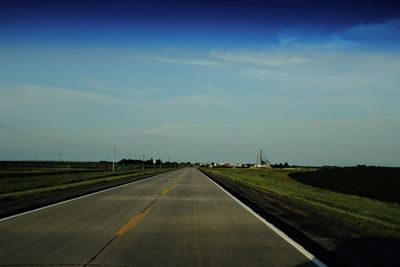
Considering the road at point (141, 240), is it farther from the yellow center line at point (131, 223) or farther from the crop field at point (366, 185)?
the crop field at point (366, 185)

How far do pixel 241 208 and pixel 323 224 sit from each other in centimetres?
578

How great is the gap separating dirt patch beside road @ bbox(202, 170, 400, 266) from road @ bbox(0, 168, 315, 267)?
21.3 inches

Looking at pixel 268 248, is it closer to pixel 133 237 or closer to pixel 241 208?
pixel 133 237

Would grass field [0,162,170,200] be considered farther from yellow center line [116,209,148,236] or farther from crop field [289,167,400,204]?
crop field [289,167,400,204]

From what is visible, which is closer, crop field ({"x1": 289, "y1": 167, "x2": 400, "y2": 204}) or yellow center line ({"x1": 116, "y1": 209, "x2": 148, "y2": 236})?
yellow center line ({"x1": 116, "y1": 209, "x2": 148, "y2": 236})

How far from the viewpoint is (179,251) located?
959cm

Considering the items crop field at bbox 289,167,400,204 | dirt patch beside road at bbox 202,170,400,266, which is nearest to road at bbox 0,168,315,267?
dirt patch beside road at bbox 202,170,400,266

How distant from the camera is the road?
8648mm

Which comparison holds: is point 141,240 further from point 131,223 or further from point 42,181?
point 42,181

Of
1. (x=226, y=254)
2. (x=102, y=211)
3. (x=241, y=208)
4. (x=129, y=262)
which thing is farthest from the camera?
(x=241, y=208)

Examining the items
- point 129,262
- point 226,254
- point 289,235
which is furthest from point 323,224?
point 129,262

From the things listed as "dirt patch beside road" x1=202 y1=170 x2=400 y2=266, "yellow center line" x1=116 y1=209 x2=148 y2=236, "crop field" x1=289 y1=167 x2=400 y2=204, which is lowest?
"dirt patch beside road" x1=202 y1=170 x2=400 y2=266

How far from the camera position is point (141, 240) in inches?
427

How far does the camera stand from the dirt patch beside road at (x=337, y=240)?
8.95 meters
